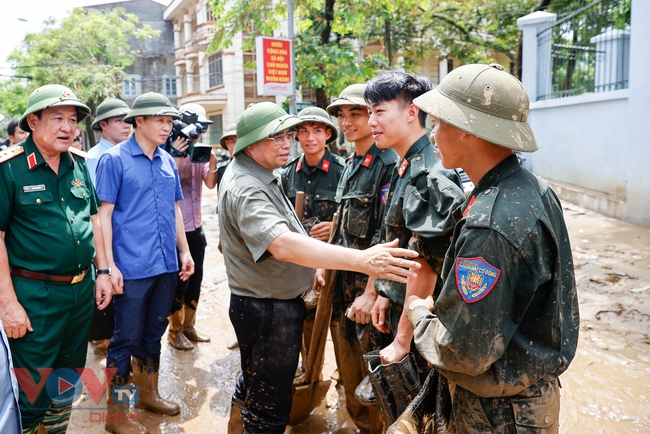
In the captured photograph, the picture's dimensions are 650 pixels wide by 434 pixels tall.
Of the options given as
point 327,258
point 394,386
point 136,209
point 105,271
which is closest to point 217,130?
point 136,209

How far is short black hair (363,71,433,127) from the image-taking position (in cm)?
255

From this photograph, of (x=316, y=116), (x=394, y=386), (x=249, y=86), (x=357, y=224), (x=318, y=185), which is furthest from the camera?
(x=249, y=86)

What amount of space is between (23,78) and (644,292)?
26.1 meters

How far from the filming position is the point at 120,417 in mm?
3385

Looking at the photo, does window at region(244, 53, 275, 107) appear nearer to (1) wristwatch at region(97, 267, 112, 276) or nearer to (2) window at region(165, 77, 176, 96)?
(2) window at region(165, 77, 176, 96)

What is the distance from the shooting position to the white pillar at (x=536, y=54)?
10.7m

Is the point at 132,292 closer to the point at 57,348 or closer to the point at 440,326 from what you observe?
the point at 57,348

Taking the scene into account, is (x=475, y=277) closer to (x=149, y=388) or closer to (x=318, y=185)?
(x=318, y=185)

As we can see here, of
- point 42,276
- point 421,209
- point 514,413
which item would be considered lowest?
point 514,413

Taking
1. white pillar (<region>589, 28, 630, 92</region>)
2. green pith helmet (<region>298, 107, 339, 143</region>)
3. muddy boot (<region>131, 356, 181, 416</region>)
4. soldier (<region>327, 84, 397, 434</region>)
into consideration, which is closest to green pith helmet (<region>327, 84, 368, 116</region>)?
soldier (<region>327, 84, 397, 434</region>)

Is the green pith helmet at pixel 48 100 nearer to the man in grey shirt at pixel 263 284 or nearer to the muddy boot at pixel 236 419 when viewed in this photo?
the man in grey shirt at pixel 263 284

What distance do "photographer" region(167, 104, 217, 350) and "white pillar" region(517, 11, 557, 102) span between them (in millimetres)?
8472

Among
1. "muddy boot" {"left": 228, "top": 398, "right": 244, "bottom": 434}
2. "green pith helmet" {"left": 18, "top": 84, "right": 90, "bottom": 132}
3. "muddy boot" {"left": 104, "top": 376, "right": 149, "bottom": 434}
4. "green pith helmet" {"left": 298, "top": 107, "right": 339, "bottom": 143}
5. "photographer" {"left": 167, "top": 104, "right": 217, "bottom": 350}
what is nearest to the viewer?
"green pith helmet" {"left": 18, "top": 84, "right": 90, "bottom": 132}

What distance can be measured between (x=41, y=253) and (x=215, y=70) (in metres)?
27.8
